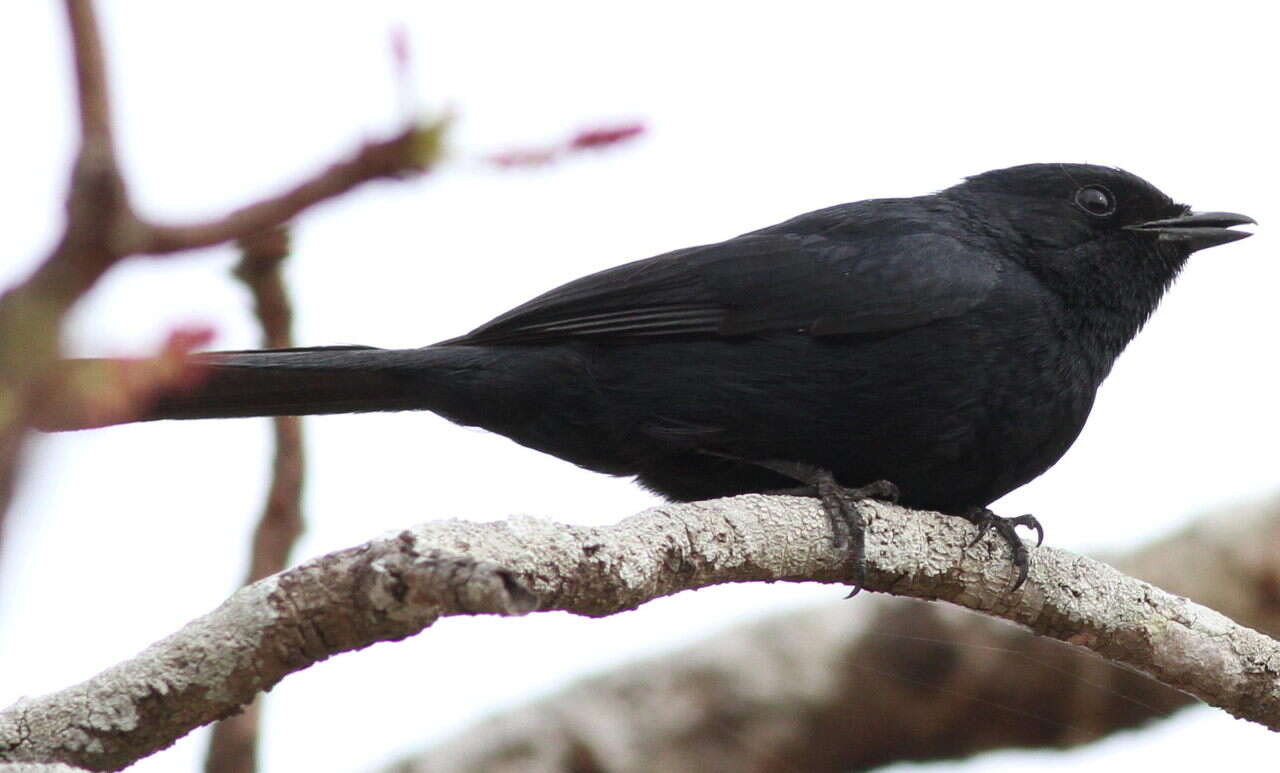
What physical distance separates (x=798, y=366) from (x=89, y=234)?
3.92m

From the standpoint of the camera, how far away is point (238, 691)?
2678 mm

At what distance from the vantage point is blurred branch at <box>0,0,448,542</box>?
77 cm

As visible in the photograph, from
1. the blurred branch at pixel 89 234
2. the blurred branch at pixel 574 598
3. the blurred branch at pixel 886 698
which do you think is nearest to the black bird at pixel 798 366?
the blurred branch at pixel 574 598

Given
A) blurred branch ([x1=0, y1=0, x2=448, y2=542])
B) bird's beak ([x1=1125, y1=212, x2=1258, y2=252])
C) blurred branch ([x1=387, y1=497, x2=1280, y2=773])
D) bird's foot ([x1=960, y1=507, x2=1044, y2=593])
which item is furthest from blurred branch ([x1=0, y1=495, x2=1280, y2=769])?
blurred branch ([x1=387, y1=497, x2=1280, y2=773])

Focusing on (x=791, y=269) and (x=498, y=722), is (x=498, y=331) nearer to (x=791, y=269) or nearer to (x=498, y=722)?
(x=791, y=269)

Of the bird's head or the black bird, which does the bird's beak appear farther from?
the black bird

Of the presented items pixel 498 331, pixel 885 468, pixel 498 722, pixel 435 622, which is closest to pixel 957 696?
pixel 498 722

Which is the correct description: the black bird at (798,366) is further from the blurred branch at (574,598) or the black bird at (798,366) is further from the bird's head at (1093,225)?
the blurred branch at (574,598)

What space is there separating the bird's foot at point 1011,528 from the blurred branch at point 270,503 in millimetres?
1961

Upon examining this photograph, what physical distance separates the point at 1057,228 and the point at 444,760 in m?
3.67

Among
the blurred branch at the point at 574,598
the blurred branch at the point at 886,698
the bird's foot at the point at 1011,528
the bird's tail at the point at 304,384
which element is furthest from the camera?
the blurred branch at the point at 886,698

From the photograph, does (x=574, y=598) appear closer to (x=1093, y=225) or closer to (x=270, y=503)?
(x=270, y=503)

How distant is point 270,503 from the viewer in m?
4.11

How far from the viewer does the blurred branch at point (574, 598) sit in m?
2.53
